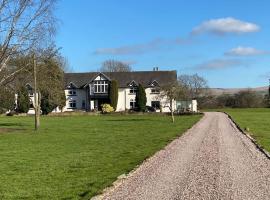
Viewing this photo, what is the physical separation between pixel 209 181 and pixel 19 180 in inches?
195

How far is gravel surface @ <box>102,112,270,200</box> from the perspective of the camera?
402 inches

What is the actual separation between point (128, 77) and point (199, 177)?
80871 mm

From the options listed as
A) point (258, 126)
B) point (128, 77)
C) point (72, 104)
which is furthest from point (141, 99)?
point (258, 126)

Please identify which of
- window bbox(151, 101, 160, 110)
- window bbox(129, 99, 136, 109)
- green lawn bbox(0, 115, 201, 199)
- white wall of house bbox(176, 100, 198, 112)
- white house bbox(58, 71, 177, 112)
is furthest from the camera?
window bbox(129, 99, 136, 109)

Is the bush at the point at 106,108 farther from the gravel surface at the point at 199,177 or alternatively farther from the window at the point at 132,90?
the gravel surface at the point at 199,177

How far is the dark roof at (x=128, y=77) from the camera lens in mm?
90875

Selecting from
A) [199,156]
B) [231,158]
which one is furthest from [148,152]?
[231,158]

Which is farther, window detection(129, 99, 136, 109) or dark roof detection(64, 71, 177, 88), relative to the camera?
dark roof detection(64, 71, 177, 88)

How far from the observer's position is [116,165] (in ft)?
51.7

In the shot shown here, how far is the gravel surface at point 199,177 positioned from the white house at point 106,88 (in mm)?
69267

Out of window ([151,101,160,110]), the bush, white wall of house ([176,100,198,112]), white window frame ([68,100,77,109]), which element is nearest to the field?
white wall of house ([176,100,198,112])

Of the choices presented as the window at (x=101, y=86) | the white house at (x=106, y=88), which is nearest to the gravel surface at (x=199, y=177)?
the white house at (x=106, y=88)

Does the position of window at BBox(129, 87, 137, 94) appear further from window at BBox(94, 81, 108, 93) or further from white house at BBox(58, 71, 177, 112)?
window at BBox(94, 81, 108, 93)

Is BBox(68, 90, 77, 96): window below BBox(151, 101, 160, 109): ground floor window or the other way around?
the other way around
